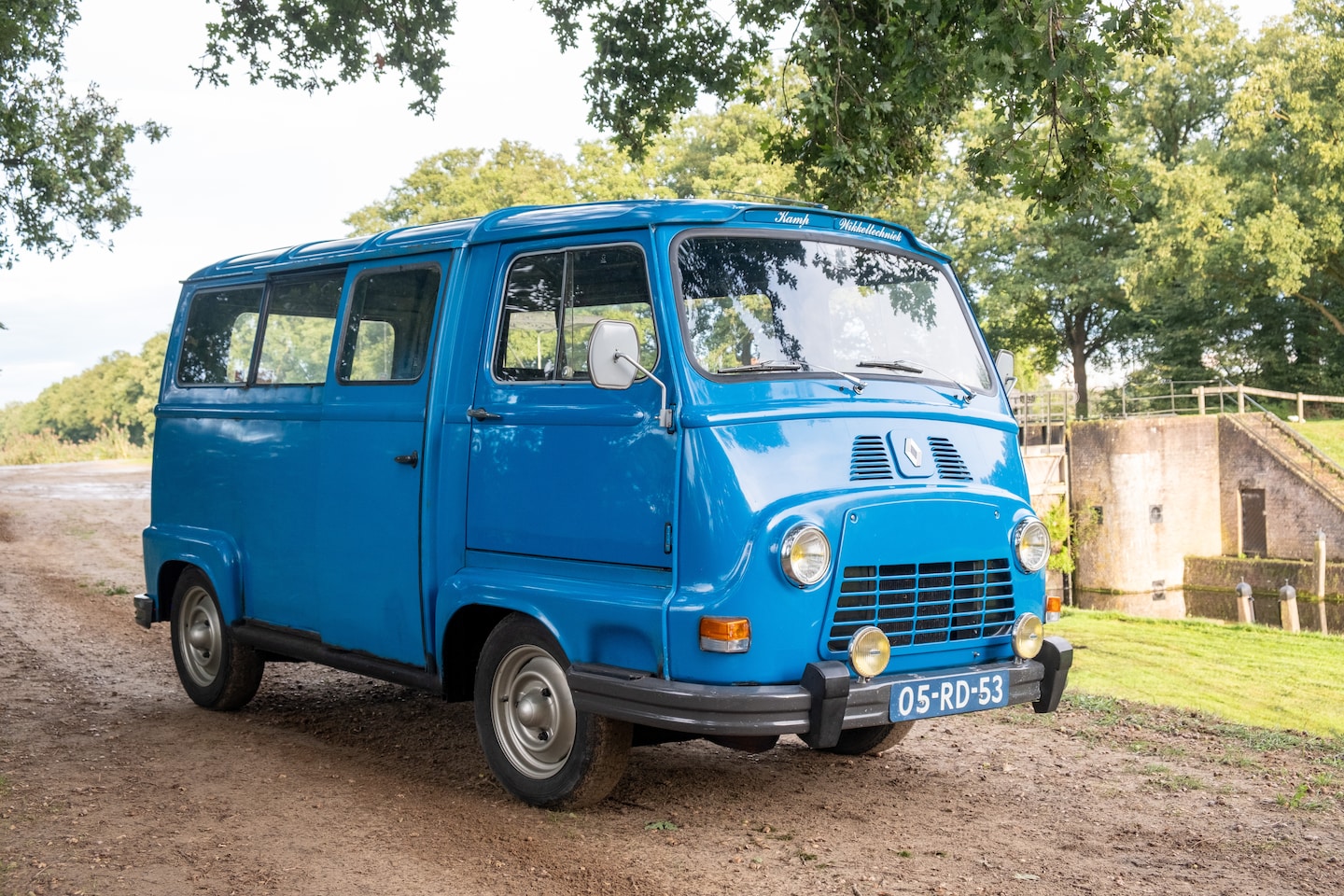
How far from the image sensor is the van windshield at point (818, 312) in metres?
5.49

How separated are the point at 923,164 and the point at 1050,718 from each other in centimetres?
731

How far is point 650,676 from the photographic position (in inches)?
204

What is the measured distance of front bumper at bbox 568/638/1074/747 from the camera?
492cm

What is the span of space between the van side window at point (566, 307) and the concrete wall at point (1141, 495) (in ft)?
117

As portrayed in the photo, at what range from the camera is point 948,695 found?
5.37 metres

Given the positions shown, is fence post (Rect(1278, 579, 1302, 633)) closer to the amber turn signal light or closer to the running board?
the running board

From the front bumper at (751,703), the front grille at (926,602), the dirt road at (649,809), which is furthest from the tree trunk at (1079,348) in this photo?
the front bumper at (751,703)

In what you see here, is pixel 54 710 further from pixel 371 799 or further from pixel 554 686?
pixel 554 686

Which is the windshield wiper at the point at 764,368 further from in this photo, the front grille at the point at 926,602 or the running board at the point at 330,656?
the running board at the point at 330,656

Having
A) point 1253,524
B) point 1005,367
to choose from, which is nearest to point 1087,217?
point 1253,524

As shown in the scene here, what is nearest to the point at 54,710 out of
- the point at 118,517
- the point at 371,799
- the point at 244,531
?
the point at 244,531

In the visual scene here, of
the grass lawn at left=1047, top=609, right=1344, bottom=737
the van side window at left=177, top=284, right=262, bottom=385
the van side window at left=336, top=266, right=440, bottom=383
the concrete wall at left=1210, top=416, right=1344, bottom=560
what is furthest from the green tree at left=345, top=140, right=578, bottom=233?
the van side window at left=336, top=266, right=440, bottom=383

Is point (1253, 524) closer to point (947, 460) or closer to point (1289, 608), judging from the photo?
point (1289, 608)

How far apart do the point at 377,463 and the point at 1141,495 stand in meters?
36.3
